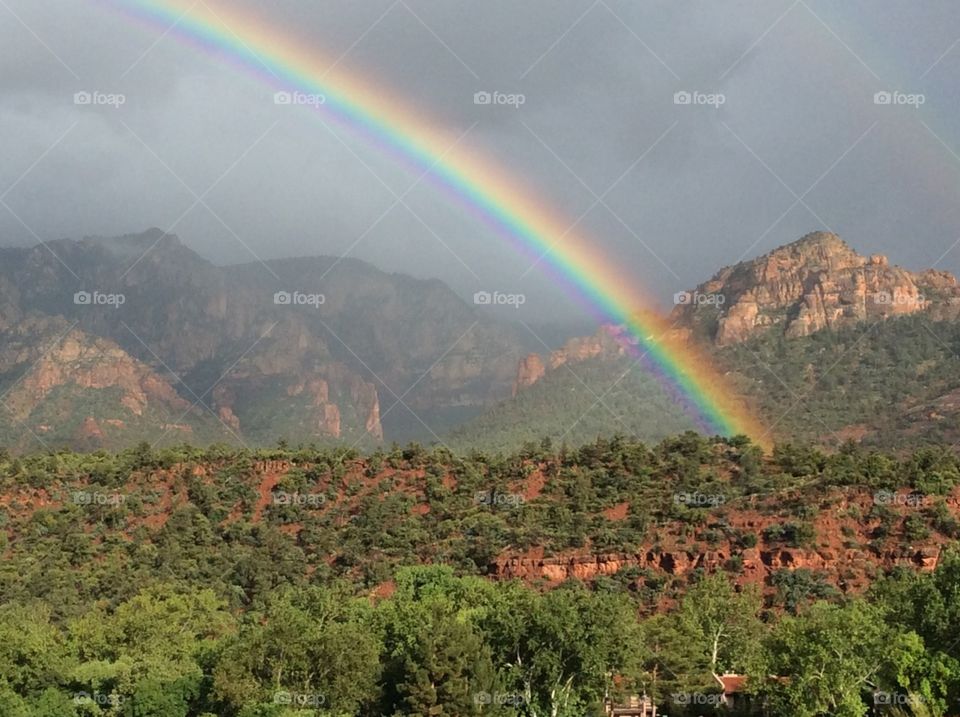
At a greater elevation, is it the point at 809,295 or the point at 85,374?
the point at 809,295

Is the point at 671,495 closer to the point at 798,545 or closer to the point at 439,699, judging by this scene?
the point at 798,545

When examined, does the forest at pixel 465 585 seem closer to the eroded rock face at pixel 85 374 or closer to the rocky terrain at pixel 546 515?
the rocky terrain at pixel 546 515

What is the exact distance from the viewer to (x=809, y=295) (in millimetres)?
134000

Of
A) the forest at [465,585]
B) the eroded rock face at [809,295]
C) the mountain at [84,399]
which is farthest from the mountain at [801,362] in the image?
the mountain at [84,399]

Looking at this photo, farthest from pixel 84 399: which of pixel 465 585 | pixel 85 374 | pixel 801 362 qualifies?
pixel 465 585

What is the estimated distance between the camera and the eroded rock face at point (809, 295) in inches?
5103

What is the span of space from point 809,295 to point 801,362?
16.4 meters

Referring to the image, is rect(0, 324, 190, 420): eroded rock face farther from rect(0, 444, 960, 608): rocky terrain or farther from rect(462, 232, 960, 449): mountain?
rect(0, 444, 960, 608): rocky terrain

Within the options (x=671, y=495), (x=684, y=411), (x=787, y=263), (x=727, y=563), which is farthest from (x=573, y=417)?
(x=727, y=563)

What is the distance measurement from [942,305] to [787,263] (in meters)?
22.0

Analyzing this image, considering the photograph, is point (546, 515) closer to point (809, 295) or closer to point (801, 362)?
point (801, 362)

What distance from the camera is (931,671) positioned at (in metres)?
35.6

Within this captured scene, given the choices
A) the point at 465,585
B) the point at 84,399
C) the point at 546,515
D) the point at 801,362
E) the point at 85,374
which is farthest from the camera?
the point at 85,374

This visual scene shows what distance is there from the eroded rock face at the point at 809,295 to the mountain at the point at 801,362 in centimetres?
16
